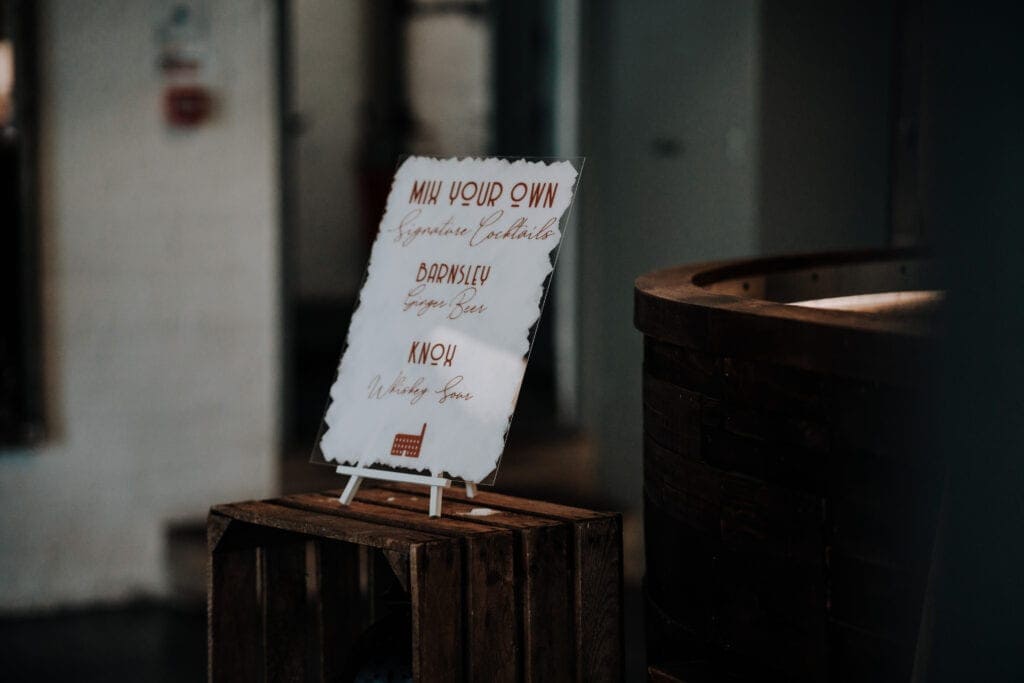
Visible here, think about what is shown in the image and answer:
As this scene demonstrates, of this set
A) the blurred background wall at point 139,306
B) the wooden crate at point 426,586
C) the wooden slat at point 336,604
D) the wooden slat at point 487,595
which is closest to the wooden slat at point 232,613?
the wooden crate at point 426,586

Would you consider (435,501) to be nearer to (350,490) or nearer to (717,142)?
(350,490)

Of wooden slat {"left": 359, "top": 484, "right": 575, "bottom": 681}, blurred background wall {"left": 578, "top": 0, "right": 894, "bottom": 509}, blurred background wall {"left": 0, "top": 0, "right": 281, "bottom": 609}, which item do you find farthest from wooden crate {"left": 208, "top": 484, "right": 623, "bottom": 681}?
blurred background wall {"left": 578, "top": 0, "right": 894, "bottom": 509}

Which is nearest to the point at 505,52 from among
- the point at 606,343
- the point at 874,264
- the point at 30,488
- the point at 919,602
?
the point at 606,343

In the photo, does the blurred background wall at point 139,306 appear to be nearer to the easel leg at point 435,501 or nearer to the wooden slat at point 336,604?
the wooden slat at point 336,604

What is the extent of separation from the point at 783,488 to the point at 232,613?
1.09 metres

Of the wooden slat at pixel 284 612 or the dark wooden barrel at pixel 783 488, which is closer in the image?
the dark wooden barrel at pixel 783 488

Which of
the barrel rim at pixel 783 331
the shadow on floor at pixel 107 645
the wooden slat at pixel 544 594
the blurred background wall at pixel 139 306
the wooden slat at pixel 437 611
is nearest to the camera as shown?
the barrel rim at pixel 783 331

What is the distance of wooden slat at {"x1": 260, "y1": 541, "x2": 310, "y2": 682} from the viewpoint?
2.51m

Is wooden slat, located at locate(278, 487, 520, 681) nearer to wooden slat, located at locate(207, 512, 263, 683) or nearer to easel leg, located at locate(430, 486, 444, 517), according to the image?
easel leg, located at locate(430, 486, 444, 517)

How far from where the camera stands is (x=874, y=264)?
312 centimetres

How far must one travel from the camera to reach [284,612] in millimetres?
2549

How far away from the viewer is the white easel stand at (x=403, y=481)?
224 centimetres

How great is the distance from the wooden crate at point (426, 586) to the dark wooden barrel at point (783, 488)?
0.12 m

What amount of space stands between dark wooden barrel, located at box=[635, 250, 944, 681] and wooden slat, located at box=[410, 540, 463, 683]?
31cm
